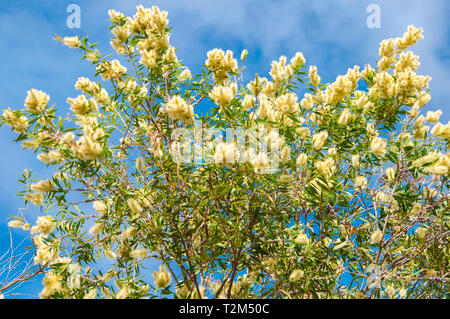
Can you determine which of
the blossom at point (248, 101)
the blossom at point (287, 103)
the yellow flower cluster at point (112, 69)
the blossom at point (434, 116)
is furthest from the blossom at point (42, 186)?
the blossom at point (434, 116)

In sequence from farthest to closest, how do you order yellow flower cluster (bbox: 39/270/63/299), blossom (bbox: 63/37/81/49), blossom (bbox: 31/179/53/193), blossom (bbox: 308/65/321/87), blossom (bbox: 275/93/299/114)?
blossom (bbox: 308/65/321/87) → blossom (bbox: 63/37/81/49) → blossom (bbox: 31/179/53/193) → yellow flower cluster (bbox: 39/270/63/299) → blossom (bbox: 275/93/299/114)

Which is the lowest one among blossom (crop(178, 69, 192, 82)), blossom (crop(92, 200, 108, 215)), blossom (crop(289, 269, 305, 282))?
blossom (crop(289, 269, 305, 282))

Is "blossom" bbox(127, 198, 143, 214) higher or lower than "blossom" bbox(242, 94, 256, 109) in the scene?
lower

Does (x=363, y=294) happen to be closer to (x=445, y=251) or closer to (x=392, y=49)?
(x=445, y=251)

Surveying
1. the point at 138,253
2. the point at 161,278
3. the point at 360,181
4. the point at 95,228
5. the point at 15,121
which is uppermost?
the point at 15,121

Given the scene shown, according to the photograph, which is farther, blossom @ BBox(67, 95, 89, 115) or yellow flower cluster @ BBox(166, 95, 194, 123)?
blossom @ BBox(67, 95, 89, 115)

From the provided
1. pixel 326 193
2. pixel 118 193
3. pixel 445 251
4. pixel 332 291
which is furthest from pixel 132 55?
pixel 445 251

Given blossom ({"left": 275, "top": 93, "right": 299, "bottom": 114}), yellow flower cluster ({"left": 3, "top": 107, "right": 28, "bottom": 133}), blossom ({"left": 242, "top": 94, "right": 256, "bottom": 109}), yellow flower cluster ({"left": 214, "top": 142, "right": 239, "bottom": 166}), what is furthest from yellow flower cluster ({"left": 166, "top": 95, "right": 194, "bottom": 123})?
yellow flower cluster ({"left": 3, "top": 107, "right": 28, "bottom": 133})

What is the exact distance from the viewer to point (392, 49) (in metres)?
2.92

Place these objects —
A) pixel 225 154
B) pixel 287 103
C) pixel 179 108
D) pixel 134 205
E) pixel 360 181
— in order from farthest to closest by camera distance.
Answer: pixel 360 181 → pixel 134 205 → pixel 287 103 → pixel 179 108 → pixel 225 154

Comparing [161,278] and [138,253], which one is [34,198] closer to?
[138,253]

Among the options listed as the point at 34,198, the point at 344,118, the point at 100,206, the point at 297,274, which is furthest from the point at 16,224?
the point at 344,118

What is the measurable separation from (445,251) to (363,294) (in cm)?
91

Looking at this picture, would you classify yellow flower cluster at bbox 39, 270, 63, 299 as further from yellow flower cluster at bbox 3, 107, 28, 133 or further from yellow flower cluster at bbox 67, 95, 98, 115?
yellow flower cluster at bbox 67, 95, 98, 115
